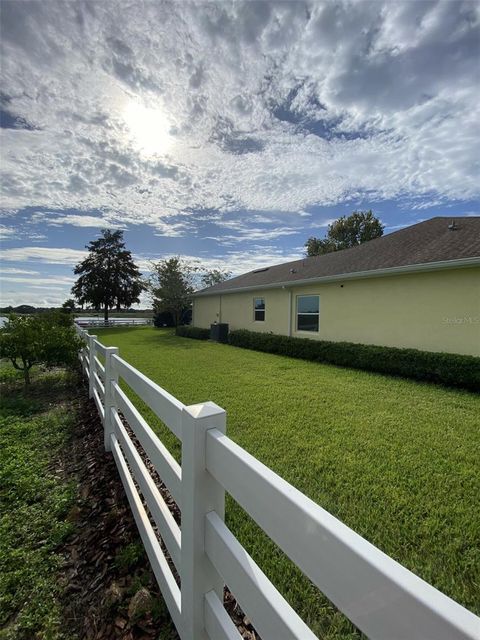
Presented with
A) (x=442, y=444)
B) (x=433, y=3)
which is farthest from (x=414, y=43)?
(x=442, y=444)

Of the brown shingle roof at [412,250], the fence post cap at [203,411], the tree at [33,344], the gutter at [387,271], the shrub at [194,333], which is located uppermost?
the brown shingle roof at [412,250]

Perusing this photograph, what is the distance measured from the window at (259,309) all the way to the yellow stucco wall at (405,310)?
2.12 meters

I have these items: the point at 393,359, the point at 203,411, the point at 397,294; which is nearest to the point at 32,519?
the point at 203,411

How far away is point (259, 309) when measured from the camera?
50.8 ft

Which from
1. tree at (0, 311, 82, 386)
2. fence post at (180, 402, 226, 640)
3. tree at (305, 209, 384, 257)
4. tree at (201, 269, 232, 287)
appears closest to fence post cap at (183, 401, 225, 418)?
fence post at (180, 402, 226, 640)

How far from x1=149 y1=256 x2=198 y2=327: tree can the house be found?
11628 mm

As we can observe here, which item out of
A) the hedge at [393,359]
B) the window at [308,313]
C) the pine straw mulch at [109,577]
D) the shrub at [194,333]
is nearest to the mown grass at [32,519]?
the pine straw mulch at [109,577]

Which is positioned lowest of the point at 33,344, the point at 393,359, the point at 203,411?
the point at 393,359

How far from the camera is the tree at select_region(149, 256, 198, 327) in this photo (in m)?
24.2

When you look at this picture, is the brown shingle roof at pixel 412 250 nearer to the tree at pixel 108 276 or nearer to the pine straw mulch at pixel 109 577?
the pine straw mulch at pixel 109 577

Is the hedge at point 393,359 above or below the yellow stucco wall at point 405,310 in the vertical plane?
below

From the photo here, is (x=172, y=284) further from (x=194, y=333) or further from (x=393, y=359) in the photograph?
(x=393, y=359)

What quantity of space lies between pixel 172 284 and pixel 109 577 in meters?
23.0

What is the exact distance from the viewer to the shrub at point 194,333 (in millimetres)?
18516
